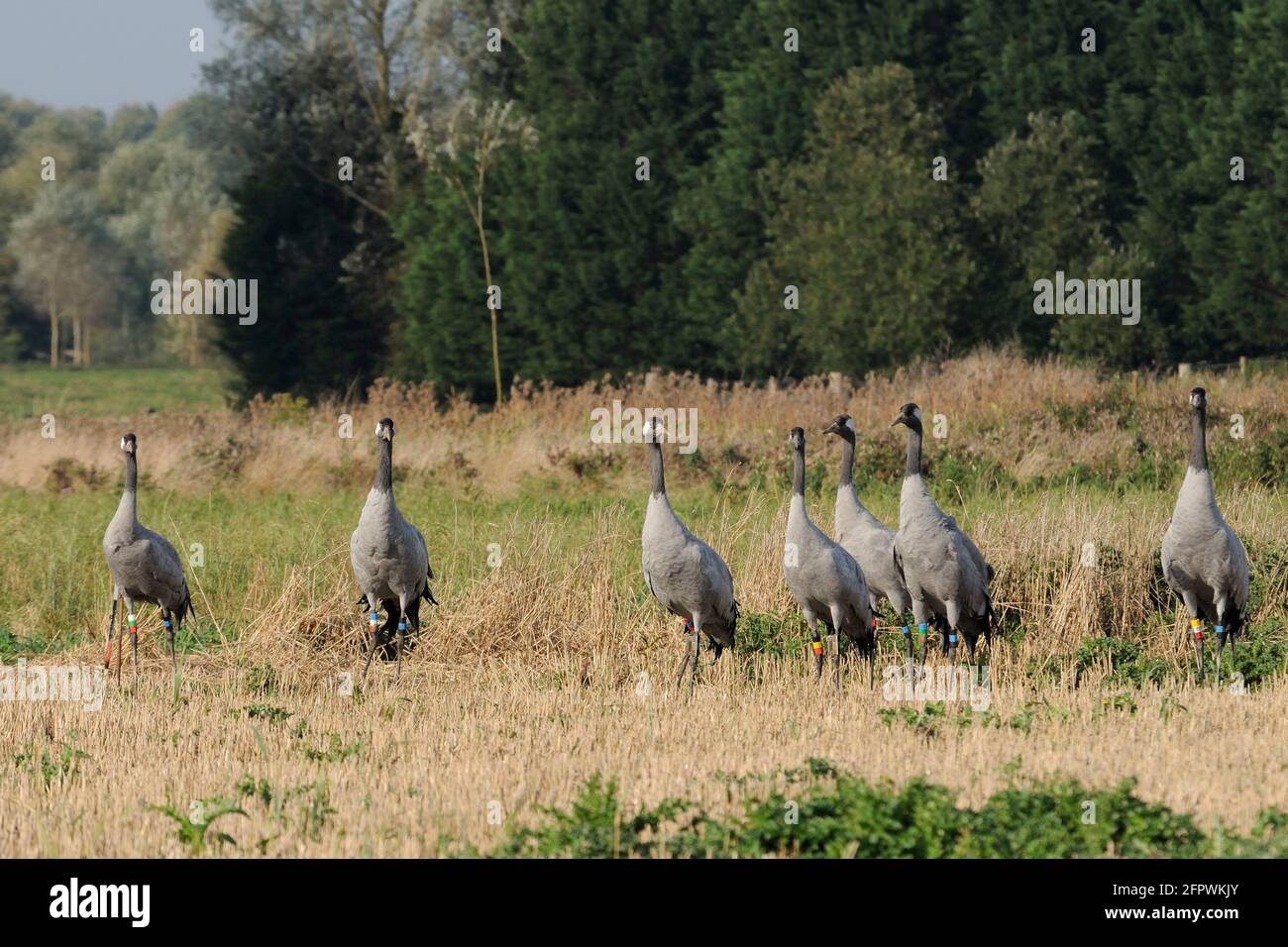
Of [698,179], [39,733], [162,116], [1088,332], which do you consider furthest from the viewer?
[162,116]

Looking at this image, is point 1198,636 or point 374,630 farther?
point 374,630

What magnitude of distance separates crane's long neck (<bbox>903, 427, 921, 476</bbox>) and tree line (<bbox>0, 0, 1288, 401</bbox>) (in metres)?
20.7

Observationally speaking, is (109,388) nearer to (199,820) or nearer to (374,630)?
(374,630)

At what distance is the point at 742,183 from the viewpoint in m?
37.1

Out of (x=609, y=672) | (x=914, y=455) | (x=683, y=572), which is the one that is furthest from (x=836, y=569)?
(x=609, y=672)

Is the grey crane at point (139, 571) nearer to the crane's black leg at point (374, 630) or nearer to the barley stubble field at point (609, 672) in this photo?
the barley stubble field at point (609, 672)

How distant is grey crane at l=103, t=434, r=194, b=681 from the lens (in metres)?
12.5

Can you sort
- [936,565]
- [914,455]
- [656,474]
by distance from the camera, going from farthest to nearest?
[914,455]
[656,474]
[936,565]

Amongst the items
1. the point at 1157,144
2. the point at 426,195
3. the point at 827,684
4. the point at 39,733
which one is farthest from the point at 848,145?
the point at 39,733

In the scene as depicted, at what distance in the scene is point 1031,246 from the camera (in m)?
34.4

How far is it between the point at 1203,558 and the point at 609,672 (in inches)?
158

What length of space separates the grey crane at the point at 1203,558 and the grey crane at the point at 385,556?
5.10m

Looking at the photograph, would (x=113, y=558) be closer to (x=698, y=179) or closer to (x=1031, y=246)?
(x=1031, y=246)

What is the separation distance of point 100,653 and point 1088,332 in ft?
79.1
